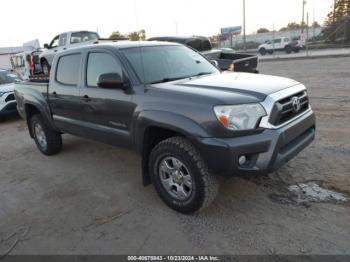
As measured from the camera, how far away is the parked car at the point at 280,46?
120 ft

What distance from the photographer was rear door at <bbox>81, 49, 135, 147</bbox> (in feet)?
12.6

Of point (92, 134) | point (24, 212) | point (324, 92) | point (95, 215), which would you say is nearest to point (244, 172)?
point (95, 215)

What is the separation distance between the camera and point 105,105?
407 centimetres

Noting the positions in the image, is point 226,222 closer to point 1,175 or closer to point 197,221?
point 197,221

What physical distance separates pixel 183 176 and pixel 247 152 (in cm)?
78

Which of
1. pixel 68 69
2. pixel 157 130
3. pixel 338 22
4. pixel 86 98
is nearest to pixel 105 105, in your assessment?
pixel 86 98

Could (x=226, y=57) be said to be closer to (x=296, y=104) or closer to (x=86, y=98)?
(x=86, y=98)

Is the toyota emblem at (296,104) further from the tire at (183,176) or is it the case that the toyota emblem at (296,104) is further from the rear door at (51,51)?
the rear door at (51,51)

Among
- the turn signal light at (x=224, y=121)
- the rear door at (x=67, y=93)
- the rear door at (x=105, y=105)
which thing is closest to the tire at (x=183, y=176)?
the turn signal light at (x=224, y=121)

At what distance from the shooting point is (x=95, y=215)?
3654 mm

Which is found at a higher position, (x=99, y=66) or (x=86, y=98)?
(x=99, y=66)

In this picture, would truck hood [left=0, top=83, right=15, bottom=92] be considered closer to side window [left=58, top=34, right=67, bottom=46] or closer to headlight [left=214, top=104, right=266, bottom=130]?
side window [left=58, top=34, right=67, bottom=46]

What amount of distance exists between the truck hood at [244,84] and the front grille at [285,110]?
137 millimetres

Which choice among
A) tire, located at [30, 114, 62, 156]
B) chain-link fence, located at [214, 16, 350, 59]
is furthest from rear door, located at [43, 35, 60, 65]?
chain-link fence, located at [214, 16, 350, 59]
